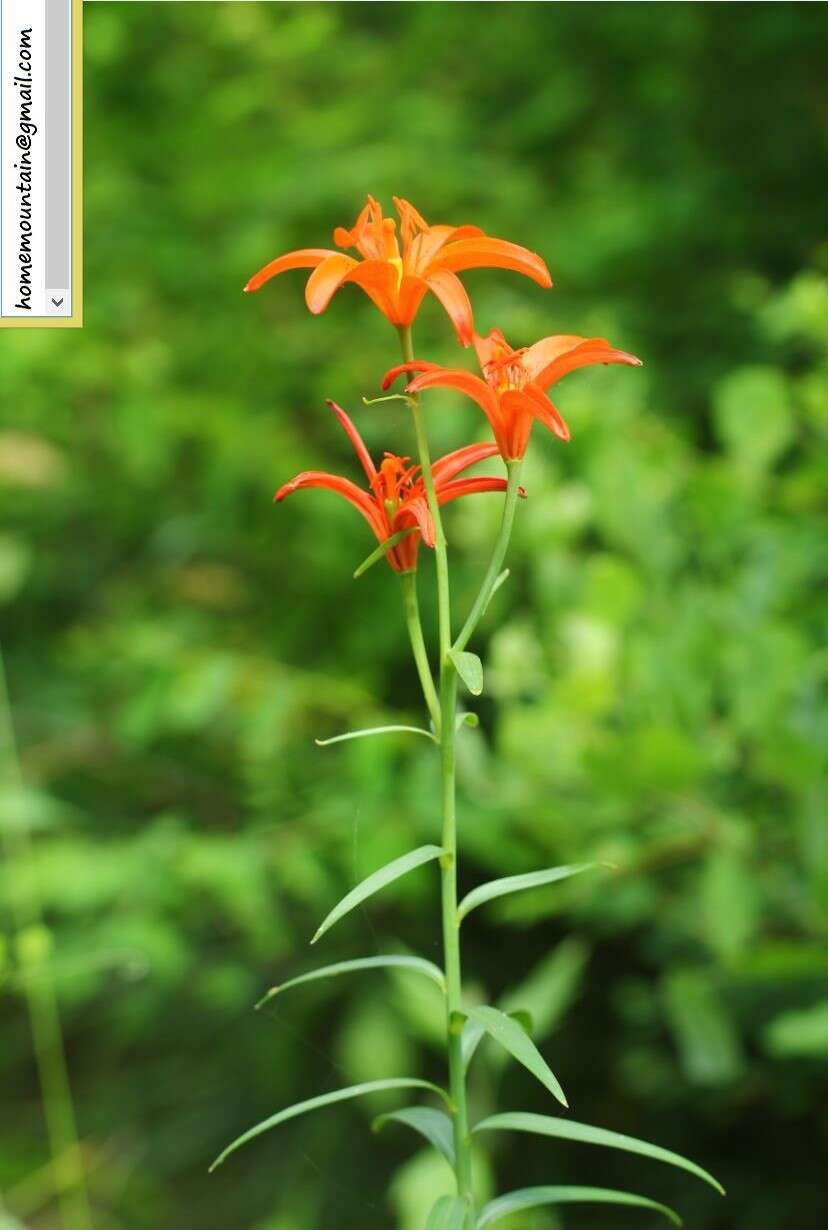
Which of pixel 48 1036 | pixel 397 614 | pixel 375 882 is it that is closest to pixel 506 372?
pixel 375 882

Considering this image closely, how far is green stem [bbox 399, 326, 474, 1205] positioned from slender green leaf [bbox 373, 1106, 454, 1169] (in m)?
0.02

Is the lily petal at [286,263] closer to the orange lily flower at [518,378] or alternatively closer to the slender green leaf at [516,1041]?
the orange lily flower at [518,378]

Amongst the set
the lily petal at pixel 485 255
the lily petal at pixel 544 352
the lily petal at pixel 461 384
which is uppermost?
the lily petal at pixel 485 255

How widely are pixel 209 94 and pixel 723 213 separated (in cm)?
50

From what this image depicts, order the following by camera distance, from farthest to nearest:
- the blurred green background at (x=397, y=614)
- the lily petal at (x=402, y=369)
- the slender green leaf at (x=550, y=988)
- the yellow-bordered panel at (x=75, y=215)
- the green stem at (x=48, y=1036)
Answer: the green stem at (x=48, y=1036)
the blurred green background at (x=397, y=614)
the slender green leaf at (x=550, y=988)
the yellow-bordered panel at (x=75, y=215)
the lily petal at (x=402, y=369)

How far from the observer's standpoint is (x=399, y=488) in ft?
1.05

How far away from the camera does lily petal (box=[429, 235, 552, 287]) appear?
0.93 feet

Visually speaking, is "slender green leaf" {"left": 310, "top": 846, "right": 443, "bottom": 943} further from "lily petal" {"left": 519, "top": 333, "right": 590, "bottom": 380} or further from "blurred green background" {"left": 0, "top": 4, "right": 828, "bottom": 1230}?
"blurred green background" {"left": 0, "top": 4, "right": 828, "bottom": 1230}

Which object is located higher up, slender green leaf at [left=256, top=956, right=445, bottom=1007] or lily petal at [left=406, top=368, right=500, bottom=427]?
lily petal at [left=406, top=368, right=500, bottom=427]

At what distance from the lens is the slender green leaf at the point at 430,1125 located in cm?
34

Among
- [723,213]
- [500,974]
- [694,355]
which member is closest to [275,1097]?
[500,974]

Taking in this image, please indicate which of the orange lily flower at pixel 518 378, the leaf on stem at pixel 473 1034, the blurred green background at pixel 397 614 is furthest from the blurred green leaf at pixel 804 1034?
the orange lily flower at pixel 518 378

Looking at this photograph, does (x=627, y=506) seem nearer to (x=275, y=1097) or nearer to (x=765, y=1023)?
(x=765, y=1023)

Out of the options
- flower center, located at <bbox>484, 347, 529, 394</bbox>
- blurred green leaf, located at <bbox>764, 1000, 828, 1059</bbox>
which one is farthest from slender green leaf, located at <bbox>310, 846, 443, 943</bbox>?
blurred green leaf, located at <bbox>764, 1000, 828, 1059</bbox>
